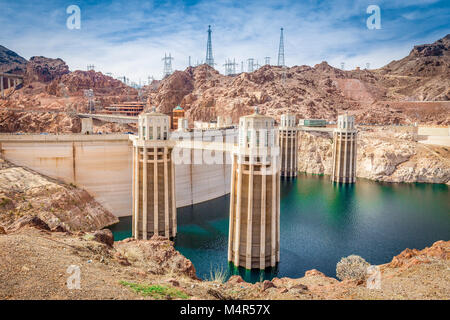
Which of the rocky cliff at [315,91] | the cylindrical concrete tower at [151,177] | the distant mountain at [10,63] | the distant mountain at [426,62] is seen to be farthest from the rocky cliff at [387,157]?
the distant mountain at [10,63]

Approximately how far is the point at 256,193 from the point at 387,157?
48655mm

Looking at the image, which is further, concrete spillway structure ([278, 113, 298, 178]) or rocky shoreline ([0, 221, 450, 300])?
concrete spillway structure ([278, 113, 298, 178])

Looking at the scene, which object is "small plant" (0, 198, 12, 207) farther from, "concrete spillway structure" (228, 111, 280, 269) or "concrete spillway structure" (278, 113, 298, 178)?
"concrete spillway structure" (278, 113, 298, 178)

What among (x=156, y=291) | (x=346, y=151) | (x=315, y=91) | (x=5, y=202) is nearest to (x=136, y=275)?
(x=156, y=291)

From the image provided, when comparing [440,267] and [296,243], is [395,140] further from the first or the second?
[440,267]

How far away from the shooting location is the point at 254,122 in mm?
25297

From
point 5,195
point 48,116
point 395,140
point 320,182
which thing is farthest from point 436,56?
point 5,195

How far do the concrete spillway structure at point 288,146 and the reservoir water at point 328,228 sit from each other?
1212 cm

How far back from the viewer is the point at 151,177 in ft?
106

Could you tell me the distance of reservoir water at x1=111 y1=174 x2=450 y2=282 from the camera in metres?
28.7

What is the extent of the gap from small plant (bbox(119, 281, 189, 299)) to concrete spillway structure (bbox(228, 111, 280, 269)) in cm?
1347

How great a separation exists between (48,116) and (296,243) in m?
67.6

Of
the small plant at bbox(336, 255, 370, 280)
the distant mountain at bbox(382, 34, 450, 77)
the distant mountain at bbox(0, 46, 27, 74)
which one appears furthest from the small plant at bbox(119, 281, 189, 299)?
the distant mountain at bbox(382, 34, 450, 77)

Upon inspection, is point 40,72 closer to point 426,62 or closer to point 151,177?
point 151,177
